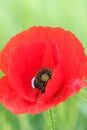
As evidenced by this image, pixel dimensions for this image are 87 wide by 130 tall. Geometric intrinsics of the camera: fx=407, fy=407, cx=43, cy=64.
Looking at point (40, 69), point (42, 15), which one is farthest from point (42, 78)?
point (42, 15)

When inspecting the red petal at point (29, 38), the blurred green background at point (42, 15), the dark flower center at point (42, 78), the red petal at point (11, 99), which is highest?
the blurred green background at point (42, 15)

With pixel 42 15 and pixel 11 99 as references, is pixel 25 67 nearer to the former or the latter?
pixel 11 99

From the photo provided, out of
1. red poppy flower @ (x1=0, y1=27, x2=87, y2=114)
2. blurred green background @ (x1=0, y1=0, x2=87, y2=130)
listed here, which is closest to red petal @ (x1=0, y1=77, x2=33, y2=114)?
red poppy flower @ (x1=0, y1=27, x2=87, y2=114)

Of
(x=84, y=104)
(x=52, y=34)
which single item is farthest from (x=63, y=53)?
(x=84, y=104)

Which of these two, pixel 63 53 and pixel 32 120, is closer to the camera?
pixel 63 53

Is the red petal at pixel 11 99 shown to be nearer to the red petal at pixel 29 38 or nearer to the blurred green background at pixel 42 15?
the red petal at pixel 29 38

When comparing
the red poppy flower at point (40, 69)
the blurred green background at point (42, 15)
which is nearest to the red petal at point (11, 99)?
the red poppy flower at point (40, 69)

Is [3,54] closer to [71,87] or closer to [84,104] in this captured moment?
[71,87]
